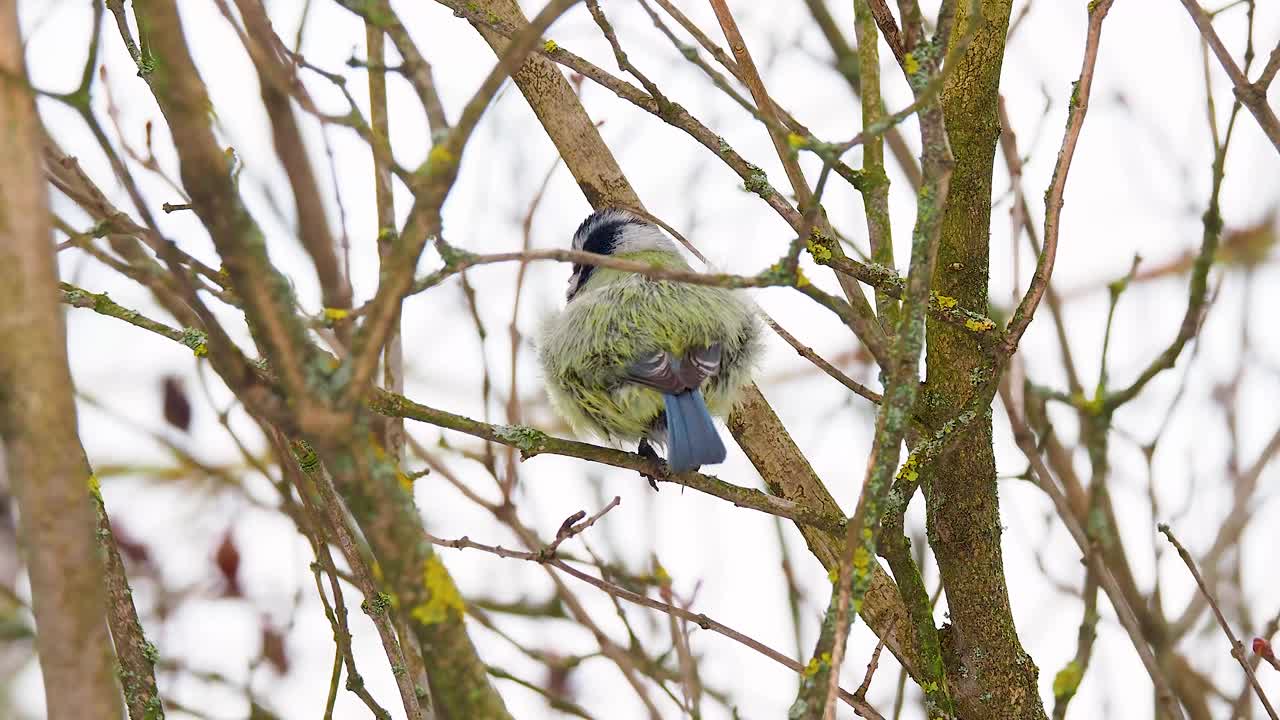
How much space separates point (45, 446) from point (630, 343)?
5.70 ft

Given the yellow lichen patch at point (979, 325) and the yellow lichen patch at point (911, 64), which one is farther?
the yellow lichen patch at point (979, 325)

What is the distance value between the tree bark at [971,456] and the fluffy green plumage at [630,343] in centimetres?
56

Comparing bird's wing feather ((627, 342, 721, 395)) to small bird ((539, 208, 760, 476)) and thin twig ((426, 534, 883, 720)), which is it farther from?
thin twig ((426, 534, 883, 720))

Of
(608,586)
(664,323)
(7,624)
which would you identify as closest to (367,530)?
(608,586)

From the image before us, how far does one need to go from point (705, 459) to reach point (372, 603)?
0.76 meters

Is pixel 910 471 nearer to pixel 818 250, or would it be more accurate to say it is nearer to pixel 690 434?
pixel 818 250

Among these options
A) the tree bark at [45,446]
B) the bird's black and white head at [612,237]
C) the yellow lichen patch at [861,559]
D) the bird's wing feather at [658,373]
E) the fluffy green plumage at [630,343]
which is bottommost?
the tree bark at [45,446]

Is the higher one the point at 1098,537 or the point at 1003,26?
the point at 1003,26

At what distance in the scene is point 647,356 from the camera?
281cm

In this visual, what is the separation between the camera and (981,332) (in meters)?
2.26

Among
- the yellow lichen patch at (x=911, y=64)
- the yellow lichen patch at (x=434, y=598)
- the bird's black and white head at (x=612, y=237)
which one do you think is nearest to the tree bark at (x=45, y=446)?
the yellow lichen patch at (x=434, y=598)

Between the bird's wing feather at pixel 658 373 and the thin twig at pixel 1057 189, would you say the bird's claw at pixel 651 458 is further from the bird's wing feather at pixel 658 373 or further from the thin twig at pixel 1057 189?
the thin twig at pixel 1057 189

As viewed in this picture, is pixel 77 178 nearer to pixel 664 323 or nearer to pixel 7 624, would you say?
pixel 664 323

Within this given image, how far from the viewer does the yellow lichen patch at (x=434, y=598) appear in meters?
1.33
